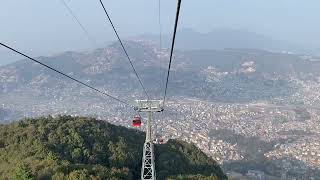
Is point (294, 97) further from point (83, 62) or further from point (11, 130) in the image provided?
point (11, 130)

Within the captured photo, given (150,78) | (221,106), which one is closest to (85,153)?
(221,106)

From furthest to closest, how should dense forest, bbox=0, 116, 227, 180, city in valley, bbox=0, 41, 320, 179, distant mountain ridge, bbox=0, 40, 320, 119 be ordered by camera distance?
distant mountain ridge, bbox=0, 40, 320, 119
city in valley, bbox=0, 41, 320, 179
dense forest, bbox=0, 116, 227, 180

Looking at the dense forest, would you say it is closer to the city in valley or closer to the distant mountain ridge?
the city in valley

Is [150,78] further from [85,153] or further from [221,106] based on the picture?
[85,153]

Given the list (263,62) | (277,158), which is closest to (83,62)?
(263,62)

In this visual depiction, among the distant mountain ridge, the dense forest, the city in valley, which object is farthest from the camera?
the distant mountain ridge

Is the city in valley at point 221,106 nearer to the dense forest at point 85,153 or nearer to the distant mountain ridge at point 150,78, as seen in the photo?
the distant mountain ridge at point 150,78

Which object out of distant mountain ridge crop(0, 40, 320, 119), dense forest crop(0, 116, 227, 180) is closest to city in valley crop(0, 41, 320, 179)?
distant mountain ridge crop(0, 40, 320, 119)

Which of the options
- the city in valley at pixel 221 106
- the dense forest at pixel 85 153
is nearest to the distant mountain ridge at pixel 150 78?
the city in valley at pixel 221 106
